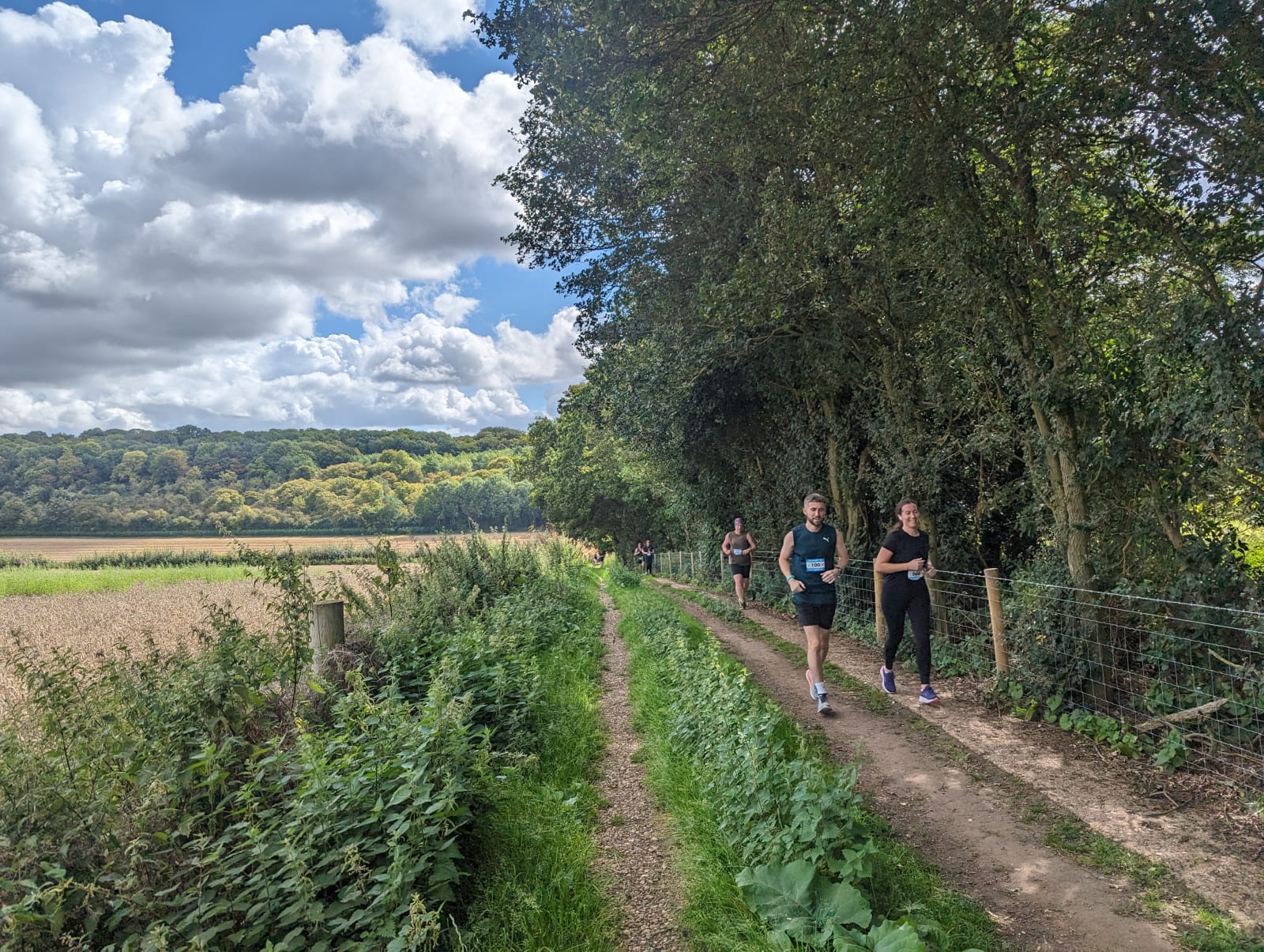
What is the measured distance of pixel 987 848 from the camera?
3.52m

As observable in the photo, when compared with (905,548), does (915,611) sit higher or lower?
lower

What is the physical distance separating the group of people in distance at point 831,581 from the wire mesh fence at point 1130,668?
88 cm

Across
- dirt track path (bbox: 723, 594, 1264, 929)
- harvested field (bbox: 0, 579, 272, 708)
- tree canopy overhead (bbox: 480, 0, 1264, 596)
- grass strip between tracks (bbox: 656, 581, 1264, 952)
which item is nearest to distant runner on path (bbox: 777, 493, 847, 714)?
dirt track path (bbox: 723, 594, 1264, 929)

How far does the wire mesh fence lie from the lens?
4383 mm

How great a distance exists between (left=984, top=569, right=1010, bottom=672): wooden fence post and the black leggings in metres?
0.77

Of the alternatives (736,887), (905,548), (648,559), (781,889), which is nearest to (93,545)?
(648,559)

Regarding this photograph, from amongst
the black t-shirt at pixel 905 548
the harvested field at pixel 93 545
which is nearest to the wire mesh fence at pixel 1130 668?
the black t-shirt at pixel 905 548

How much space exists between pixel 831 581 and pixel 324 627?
4841 mm

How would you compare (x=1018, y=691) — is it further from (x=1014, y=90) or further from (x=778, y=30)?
(x=778, y=30)

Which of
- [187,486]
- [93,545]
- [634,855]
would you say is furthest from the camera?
[93,545]

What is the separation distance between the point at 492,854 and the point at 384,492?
33.3m

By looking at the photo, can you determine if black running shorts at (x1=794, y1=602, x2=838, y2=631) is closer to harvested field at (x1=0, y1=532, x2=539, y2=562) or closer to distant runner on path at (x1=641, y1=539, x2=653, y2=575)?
distant runner on path at (x1=641, y1=539, x2=653, y2=575)

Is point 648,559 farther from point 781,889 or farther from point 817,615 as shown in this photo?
point 781,889

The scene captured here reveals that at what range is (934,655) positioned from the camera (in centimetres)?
770
